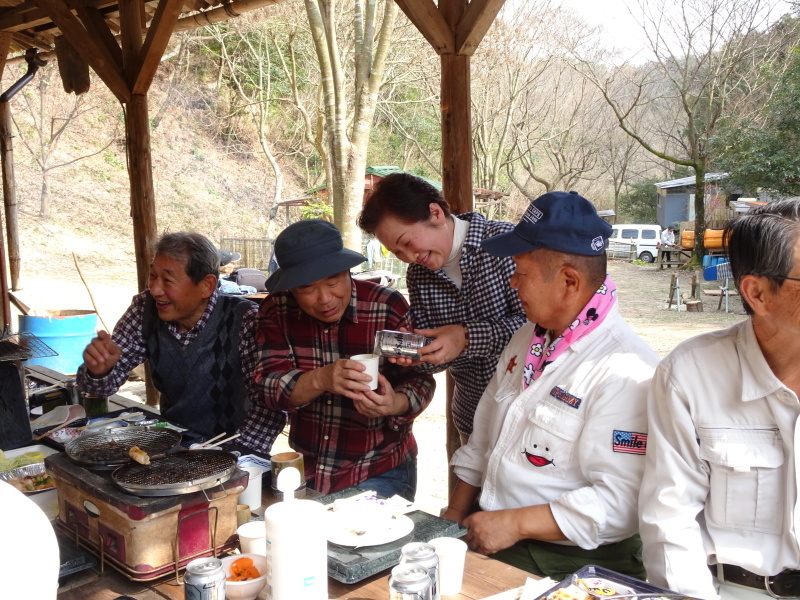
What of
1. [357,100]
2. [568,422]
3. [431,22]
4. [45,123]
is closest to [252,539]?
[568,422]

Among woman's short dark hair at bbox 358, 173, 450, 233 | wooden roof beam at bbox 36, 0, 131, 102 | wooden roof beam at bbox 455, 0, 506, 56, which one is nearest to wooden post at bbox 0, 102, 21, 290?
wooden roof beam at bbox 36, 0, 131, 102

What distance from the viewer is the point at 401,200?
111 inches

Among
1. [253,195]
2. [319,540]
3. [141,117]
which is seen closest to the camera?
[319,540]

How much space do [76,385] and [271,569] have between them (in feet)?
8.70

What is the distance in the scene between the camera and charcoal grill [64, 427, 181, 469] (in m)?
2.04

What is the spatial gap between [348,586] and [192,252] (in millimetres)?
2118

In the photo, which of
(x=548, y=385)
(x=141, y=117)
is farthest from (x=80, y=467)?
(x=141, y=117)

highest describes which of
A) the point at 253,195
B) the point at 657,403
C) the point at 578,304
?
the point at 253,195

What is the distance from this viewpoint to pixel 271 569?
150cm

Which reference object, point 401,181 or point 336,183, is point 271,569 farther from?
point 336,183

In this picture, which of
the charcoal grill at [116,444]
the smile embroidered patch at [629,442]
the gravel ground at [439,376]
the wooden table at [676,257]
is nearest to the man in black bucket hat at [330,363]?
the charcoal grill at [116,444]

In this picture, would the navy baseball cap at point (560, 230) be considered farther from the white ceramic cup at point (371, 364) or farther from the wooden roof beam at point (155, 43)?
the wooden roof beam at point (155, 43)

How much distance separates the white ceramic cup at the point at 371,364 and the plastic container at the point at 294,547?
0.88m

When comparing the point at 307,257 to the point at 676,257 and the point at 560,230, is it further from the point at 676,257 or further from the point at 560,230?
the point at 676,257
